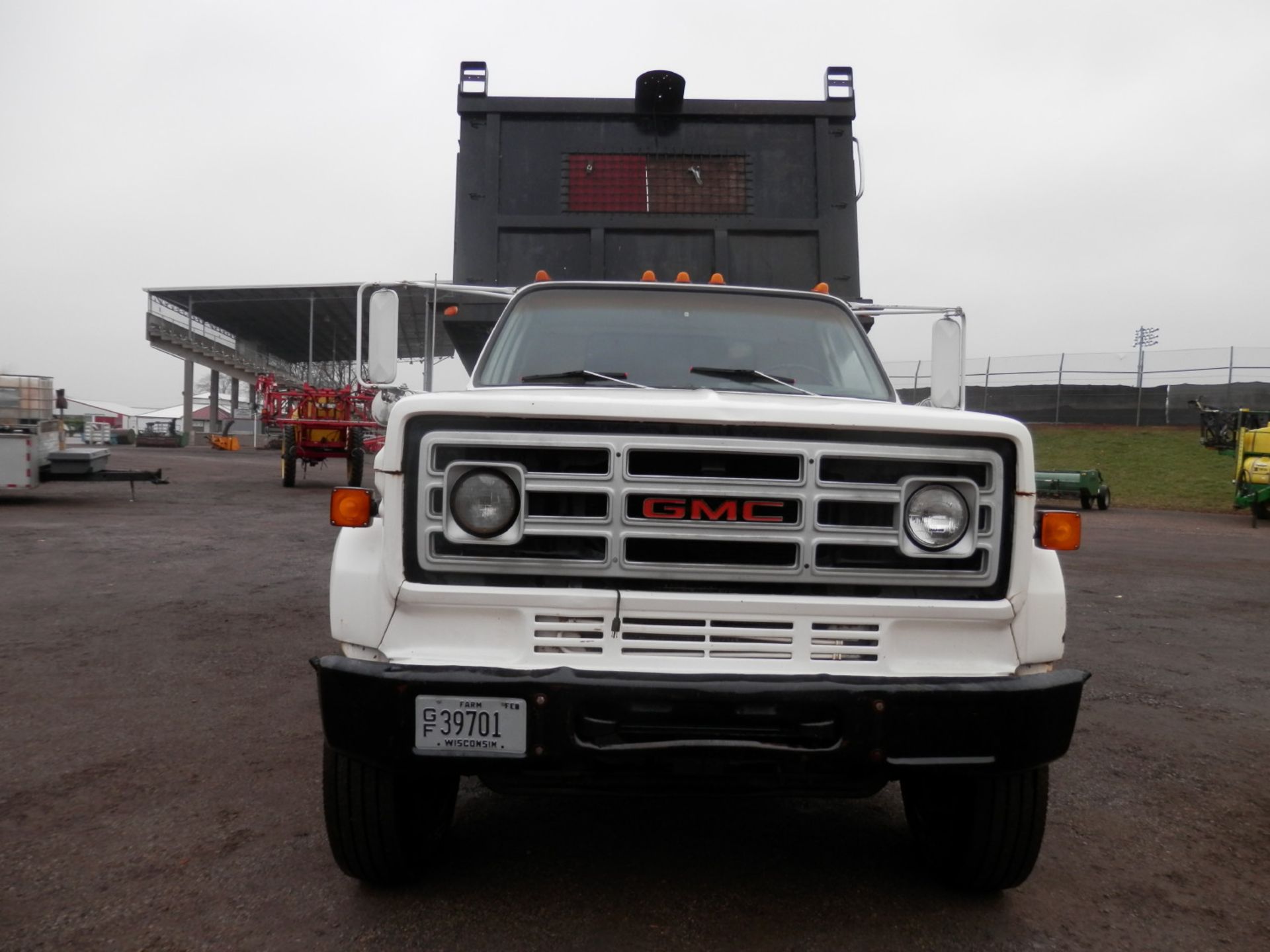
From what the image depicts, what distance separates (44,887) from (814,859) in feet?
7.47

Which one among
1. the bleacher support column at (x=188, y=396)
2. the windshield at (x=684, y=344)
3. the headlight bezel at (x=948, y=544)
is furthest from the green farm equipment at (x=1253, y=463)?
the bleacher support column at (x=188, y=396)

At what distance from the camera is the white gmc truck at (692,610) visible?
2.47 m

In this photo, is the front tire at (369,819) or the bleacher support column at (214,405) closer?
the front tire at (369,819)

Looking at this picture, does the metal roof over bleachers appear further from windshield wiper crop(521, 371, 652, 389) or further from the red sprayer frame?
windshield wiper crop(521, 371, 652, 389)

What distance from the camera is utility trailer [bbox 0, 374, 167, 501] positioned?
13.4 metres

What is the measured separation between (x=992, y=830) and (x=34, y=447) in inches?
559

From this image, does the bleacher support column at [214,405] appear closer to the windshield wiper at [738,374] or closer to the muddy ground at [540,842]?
the muddy ground at [540,842]

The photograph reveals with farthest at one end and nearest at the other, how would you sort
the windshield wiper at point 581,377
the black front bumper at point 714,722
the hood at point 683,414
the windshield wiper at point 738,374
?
the windshield wiper at point 738,374 → the windshield wiper at point 581,377 → the hood at point 683,414 → the black front bumper at point 714,722

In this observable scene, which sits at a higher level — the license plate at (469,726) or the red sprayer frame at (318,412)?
the red sprayer frame at (318,412)

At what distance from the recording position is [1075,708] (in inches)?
104

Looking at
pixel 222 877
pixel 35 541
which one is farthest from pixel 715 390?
pixel 35 541

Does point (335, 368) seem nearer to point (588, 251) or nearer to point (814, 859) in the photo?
point (588, 251)

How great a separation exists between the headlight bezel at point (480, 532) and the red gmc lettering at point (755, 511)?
0.59 m

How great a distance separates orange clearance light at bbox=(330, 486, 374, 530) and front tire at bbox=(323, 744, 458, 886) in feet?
2.03
